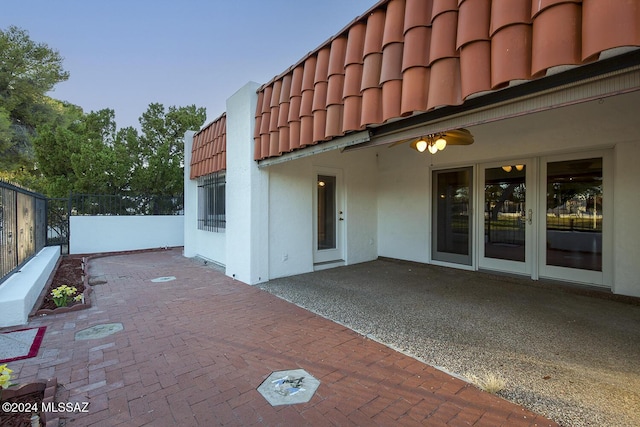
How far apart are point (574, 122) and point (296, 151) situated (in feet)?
14.7

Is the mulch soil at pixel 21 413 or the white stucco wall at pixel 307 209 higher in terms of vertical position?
the white stucco wall at pixel 307 209

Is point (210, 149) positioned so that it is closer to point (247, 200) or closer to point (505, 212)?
point (247, 200)

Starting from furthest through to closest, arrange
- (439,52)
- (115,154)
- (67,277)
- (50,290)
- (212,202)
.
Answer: (115,154), (212,202), (67,277), (50,290), (439,52)

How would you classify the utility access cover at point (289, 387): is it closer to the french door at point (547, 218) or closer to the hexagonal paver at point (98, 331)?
the hexagonal paver at point (98, 331)

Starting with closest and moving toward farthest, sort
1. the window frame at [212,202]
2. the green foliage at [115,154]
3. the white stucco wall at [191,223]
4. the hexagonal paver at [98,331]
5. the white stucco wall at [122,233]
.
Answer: the hexagonal paver at [98,331]
the window frame at [212,202]
the white stucco wall at [191,223]
the white stucco wall at [122,233]
the green foliage at [115,154]

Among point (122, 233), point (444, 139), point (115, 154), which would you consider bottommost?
point (122, 233)

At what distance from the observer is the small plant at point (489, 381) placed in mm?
2188

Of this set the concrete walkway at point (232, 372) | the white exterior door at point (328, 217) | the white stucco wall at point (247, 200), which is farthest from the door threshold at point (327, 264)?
the concrete walkway at point (232, 372)

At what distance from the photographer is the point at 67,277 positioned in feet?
19.8

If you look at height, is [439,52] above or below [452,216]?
above

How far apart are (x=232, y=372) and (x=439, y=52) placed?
307cm

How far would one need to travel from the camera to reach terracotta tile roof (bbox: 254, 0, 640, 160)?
158cm

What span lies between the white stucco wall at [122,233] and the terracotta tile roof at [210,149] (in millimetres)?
3135

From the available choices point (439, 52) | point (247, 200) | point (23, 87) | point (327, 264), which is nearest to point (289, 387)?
point (439, 52)
